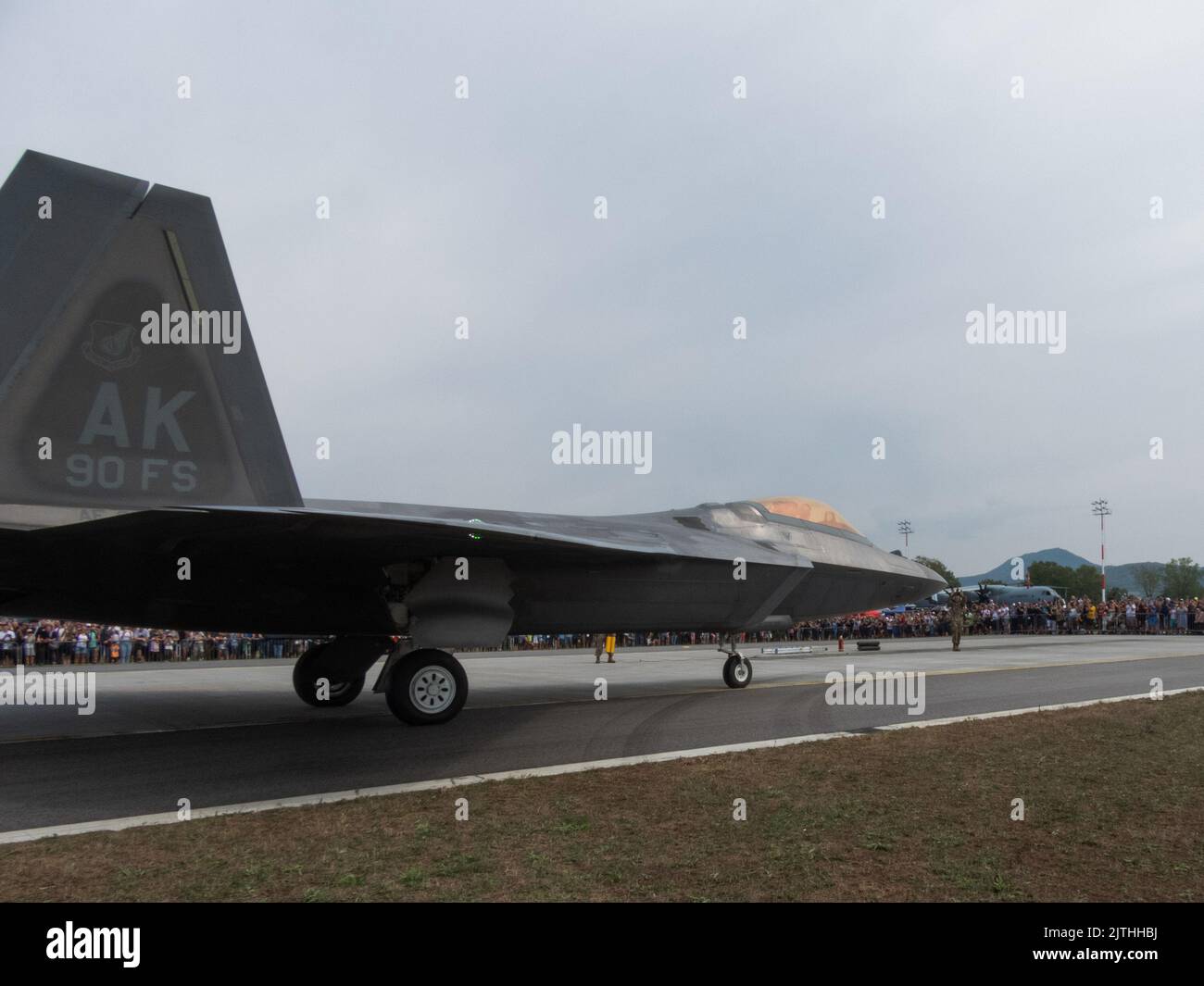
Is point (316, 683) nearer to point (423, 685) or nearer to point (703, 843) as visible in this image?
point (423, 685)

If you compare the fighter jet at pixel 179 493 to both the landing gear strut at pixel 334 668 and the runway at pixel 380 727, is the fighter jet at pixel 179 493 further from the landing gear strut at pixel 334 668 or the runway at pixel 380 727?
the runway at pixel 380 727

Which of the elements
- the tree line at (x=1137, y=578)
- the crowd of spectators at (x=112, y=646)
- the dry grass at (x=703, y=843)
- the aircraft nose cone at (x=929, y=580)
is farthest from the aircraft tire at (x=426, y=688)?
the tree line at (x=1137, y=578)

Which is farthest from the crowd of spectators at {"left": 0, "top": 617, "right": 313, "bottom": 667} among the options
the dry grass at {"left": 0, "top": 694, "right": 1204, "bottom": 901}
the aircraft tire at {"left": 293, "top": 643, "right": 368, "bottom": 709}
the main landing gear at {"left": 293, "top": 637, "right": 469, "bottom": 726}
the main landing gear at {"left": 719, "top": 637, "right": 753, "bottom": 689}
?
the dry grass at {"left": 0, "top": 694, "right": 1204, "bottom": 901}

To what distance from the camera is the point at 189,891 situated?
4.06m

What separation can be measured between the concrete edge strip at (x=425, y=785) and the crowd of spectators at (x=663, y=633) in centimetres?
432

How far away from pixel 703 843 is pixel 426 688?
5087 millimetres

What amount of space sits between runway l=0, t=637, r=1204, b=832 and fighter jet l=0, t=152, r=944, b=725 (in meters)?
1.18

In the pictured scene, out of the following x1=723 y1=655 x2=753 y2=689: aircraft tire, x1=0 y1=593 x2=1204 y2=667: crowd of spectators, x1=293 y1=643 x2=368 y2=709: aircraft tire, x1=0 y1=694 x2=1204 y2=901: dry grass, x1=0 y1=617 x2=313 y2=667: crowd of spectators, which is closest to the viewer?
x1=0 y1=694 x2=1204 y2=901: dry grass

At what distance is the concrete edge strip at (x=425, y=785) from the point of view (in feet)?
17.4

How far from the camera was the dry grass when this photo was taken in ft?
13.4

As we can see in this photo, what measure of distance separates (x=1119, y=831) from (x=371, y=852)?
4441 mm

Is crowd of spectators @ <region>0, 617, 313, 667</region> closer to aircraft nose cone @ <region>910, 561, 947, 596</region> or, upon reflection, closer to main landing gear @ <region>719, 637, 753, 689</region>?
main landing gear @ <region>719, 637, 753, 689</region>

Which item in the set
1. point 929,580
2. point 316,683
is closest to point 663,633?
point 929,580
